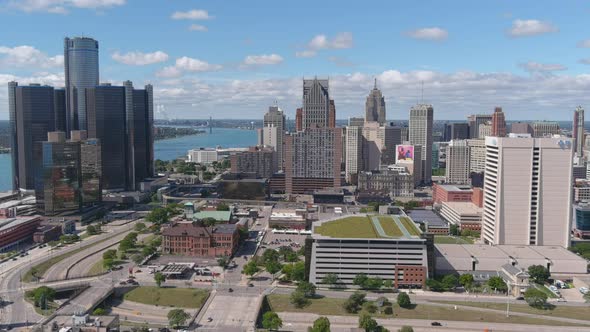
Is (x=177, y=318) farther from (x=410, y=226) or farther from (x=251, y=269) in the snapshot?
(x=410, y=226)

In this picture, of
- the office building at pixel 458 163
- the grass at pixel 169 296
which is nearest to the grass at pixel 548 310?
the grass at pixel 169 296

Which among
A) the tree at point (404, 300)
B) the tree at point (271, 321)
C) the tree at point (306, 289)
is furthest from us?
the tree at point (306, 289)

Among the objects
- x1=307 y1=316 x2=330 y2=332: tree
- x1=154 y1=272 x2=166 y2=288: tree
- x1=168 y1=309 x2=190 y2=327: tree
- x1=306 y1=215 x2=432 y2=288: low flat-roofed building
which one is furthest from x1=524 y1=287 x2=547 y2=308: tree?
x1=154 y1=272 x2=166 y2=288: tree

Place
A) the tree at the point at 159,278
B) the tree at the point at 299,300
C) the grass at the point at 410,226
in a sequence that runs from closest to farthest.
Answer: the tree at the point at 299,300 → the tree at the point at 159,278 → the grass at the point at 410,226

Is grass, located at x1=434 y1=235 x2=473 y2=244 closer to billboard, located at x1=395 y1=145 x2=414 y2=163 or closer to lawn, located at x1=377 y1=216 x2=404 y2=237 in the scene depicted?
lawn, located at x1=377 y1=216 x2=404 y2=237

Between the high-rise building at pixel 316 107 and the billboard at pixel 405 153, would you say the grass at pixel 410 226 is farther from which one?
the high-rise building at pixel 316 107

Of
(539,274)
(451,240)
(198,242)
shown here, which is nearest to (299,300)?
(198,242)
